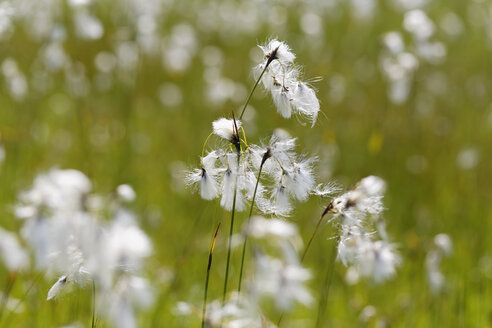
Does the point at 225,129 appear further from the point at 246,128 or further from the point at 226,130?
the point at 246,128

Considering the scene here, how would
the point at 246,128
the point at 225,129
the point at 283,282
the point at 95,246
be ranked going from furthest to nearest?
the point at 246,128 < the point at 283,282 < the point at 225,129 < the point at 95,246

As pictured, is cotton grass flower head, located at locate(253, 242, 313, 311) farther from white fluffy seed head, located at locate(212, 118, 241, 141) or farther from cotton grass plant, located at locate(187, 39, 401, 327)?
Answer: white fluffy seed head, located at locate(212, 118, 241, 141)

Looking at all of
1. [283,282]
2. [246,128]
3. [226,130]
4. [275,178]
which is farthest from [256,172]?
[246,128]

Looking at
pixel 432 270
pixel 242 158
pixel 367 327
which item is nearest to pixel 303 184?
pixel 242 158

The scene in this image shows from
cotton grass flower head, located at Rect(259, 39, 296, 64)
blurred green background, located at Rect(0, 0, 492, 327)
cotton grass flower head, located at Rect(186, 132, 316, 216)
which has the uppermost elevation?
blurred green background, located at Rect(0, 0, 492, 327)

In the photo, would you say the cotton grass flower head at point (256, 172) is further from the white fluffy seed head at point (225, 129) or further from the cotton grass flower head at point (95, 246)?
the cotton grass flower head at point (95, 246)

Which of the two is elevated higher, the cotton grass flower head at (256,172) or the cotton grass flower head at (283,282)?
the cotton grass flower head at (256,172)

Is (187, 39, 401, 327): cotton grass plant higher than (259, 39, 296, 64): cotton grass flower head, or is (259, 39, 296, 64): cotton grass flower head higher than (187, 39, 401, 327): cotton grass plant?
(259, 39, 296, 64): cotton grass flower head

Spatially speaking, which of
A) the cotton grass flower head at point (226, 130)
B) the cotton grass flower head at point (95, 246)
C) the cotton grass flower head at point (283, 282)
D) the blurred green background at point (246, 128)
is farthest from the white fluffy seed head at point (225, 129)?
the cotton grass flower head at point (283, 282)

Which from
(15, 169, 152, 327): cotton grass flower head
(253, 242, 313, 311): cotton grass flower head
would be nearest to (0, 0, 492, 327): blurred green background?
(253, 242, 313, 311): cotton grass flower head

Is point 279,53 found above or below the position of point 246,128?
below
